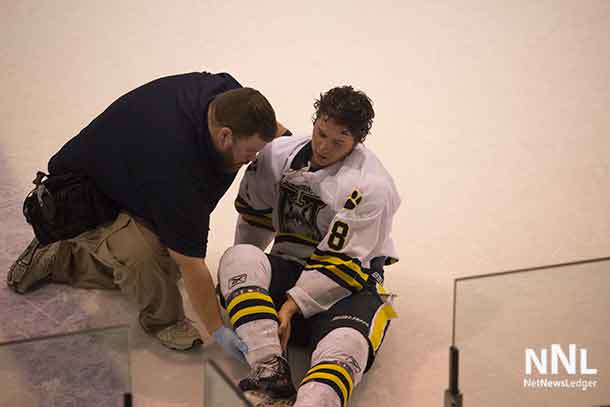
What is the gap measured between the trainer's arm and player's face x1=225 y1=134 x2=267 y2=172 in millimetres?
267

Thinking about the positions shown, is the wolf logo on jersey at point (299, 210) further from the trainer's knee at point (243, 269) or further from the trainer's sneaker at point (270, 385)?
the trainer's sneaker at point (270, 385)

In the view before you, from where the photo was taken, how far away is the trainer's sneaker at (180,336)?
8.08 ft

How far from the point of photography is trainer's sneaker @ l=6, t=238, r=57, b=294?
104 inches

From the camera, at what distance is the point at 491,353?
185 centimetres

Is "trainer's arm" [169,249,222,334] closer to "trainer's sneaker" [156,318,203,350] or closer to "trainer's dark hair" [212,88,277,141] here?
"trainer's sneaker" [156,318,203,350]

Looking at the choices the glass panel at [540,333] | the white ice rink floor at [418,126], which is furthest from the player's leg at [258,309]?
the glass panel at [540,333]

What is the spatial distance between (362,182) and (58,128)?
5.36ft

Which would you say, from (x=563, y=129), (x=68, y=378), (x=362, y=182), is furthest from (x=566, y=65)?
(x=68, y=378)

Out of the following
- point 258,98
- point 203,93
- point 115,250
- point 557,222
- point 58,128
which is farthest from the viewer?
point 58,128

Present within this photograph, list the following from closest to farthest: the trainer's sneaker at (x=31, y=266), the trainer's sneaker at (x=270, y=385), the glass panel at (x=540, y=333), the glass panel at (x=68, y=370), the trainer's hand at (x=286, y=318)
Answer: the glass panel at (x=68, y=370) < the glass panel at (x=540, y=333) < the trainer's sneaker at (x=270, y=385) < the trainer's hand at (x=286, y=318) < the trainer's sneaker at (x=31, y=266)

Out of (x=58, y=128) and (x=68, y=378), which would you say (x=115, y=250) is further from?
(x=58, y=128)

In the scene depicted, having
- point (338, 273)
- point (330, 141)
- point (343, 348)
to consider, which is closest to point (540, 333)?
point (343, 348)

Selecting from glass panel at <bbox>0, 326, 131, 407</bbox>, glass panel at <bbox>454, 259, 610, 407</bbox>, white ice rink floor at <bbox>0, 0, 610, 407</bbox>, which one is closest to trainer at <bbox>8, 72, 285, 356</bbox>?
white ice rink floor at <bbox>0, 0, 610, 407</bbox>

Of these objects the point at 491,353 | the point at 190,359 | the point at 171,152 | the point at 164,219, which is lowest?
the point at 190,359
